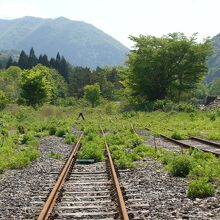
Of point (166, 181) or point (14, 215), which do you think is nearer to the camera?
point (14, 215)

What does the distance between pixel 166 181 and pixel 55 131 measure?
1745 centimetres

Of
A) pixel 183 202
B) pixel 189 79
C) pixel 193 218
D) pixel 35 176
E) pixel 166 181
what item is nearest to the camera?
pixel 193 218

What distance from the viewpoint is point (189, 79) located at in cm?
5966

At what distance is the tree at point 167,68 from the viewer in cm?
5844

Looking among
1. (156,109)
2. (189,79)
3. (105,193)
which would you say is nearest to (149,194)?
(105,193)

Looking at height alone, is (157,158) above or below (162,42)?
below

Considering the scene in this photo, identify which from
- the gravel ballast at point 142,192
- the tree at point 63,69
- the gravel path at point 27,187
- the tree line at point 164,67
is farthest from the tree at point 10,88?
the gravel ballast at point 142,192

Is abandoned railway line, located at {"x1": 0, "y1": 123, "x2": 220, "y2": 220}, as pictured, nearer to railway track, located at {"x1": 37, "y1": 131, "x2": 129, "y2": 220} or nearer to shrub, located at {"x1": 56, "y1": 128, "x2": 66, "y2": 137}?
railway track, located at {"x1": 37, "y1": 131, "x2": 129, "y2": 220}

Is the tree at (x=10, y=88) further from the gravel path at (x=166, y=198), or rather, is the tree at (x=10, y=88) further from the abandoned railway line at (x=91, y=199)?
the abandoned railway line at (x=91, y=199)

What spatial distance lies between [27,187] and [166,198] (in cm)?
347

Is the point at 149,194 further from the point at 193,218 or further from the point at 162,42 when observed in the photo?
the point at 162,42

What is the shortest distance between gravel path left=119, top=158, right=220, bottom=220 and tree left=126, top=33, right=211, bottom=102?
46.6 metres

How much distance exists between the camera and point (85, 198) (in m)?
8.77

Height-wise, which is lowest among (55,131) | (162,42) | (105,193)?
(55,131)
